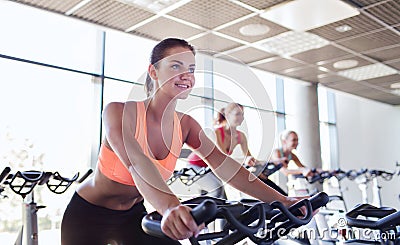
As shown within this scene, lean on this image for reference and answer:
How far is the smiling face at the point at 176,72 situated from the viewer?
95cm

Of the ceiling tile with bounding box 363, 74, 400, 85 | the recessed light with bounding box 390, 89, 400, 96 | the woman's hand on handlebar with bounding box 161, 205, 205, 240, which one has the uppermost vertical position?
the recessed light with bounding box 390, 89, 400, 96

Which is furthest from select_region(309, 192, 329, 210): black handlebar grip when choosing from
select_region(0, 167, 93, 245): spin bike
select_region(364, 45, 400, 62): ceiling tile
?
select_region(364, 45, 400, 62): ceiling tile

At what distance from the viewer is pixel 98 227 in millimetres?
1299

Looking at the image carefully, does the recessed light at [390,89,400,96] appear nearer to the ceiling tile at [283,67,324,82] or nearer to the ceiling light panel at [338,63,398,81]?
the ceiling light panel at [338,63,398,81]

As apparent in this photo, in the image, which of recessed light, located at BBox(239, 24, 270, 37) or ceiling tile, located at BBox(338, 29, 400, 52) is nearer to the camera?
recessed light, located at BBox(239, 24, 270, 37)

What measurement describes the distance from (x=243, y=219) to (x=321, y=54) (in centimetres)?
558

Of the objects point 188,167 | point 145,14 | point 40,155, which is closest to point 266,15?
point 145,14

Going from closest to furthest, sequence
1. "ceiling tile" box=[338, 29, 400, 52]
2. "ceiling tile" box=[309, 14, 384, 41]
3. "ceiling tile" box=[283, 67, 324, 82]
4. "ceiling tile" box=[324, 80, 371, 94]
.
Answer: "ceiling tile" box=[309, 14, 384, 41] → "ceiling tile" box=[338, 29, 400, 52] → "ceiling tile" box=[283, 67, 324, 82] → "ceiling tile" box=[324, 80, 371, 94]

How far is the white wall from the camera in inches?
373

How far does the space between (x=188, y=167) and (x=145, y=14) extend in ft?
7.04

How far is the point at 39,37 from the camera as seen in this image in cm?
449

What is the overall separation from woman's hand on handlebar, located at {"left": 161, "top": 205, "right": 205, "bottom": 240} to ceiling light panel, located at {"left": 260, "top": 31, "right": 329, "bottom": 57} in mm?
4639

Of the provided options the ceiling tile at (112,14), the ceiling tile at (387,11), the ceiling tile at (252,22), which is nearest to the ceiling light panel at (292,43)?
the ceiling tile at (252,22)

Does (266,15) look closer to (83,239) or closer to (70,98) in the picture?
(70,98)
